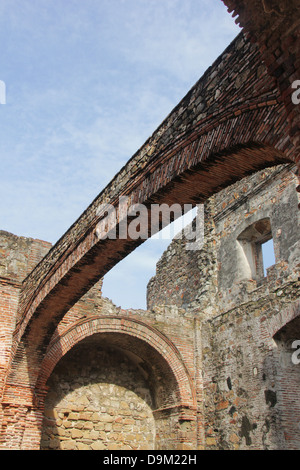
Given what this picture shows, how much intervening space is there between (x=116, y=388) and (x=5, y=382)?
297cm

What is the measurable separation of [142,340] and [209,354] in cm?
138

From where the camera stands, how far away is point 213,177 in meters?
4.10

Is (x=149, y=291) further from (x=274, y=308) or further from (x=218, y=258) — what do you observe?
(x=274, y=308)

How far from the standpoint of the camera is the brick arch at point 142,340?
8125 mm

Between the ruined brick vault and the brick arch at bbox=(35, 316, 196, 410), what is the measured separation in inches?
0.8

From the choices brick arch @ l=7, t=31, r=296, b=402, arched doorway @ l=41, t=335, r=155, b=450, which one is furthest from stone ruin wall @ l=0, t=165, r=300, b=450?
brick arch @ l=7, t=31, r=296, b=402

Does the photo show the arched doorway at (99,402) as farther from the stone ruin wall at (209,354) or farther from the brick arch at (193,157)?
the brick arch at (193,157)

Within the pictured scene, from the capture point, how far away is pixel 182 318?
31.3ft

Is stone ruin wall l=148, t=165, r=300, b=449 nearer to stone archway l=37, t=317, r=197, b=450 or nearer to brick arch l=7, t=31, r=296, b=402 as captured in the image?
stone archway l=37, t=317, r=197, b=450

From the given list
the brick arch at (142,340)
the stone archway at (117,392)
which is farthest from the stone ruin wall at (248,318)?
the stone archway at (117,392)

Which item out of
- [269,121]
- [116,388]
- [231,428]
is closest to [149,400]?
[116,388]

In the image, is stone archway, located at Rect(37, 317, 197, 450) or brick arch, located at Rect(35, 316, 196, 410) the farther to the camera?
Answer: stone archway, located at Rect(37, 317, 197, 450)

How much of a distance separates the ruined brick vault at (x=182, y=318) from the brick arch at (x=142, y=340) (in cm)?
2

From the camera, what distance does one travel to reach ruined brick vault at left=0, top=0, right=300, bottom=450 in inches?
164
